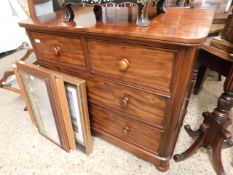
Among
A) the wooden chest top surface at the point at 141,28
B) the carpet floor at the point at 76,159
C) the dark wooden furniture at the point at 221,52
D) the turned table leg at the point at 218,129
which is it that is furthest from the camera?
the carpet floor at the point at 76,159

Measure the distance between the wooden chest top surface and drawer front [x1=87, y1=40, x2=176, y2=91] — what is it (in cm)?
6

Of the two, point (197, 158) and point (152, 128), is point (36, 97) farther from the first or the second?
point (197, 158)

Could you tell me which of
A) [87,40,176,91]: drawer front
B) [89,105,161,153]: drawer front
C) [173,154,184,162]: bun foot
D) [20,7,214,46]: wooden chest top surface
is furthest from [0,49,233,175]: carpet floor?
[20,7,214,46]: wooden chest top surface

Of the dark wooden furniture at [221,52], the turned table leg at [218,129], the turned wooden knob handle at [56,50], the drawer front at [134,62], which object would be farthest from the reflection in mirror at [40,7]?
the turned table leg at [218,129]

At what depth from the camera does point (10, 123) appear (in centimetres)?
146

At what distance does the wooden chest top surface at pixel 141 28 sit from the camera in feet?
1.98

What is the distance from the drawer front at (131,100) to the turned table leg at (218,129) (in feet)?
1.02

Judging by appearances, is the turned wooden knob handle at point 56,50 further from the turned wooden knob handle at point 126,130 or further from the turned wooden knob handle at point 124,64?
the turned wooden knob handle at point 126,130

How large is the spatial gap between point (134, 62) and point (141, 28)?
0.14 meters

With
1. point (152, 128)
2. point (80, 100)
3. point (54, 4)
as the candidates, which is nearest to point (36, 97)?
point (80, 100)

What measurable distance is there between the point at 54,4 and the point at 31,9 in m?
0.35

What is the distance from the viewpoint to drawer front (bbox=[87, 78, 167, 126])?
32.0 inches

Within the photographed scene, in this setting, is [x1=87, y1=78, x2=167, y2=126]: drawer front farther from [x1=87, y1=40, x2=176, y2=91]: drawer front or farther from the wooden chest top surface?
the wooden chest top surface

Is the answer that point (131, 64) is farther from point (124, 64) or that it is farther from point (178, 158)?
point (178, 158)
